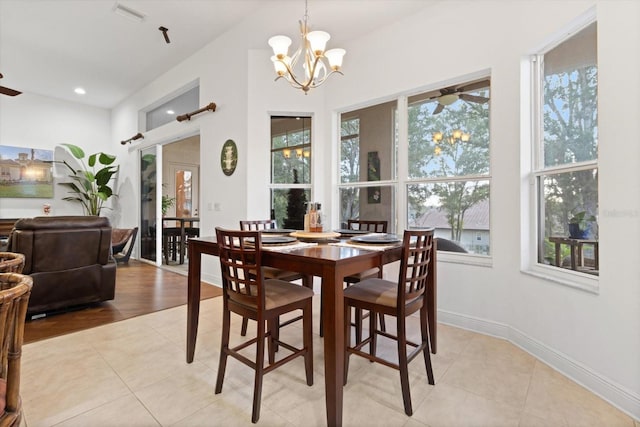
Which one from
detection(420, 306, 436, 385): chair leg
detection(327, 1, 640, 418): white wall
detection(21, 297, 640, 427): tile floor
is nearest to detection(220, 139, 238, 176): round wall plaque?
detection(327, 1, 640, 418): white wall

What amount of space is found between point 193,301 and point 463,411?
1755 mm

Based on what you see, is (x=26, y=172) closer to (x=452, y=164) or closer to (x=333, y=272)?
(x=333, y=272)

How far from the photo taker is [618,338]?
69.1 inches

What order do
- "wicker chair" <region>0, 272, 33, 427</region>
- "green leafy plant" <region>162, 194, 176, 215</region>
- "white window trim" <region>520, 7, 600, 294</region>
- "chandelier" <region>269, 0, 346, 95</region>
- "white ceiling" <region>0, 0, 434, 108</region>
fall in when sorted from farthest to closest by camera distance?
1. "green leafy plant" <region>162, 194, 176, 215</region>
2. "white ceiling" <region>0, 0, 434, 108</region>
3. "white window trim" <region>520, 7, 600, 294</region>
4. "chandelier" <region>269, 0, 346, 95</region>
5. "wicker chair" <region>0, 272, 33, 427</region>

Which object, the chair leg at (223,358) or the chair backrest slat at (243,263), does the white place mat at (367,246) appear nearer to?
the chair backrest slat at (243,263)

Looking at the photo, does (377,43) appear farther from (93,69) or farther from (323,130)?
(93,69)

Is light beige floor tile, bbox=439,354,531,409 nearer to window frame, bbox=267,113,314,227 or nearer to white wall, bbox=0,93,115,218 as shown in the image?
window frame, bbox=267,113,314,227

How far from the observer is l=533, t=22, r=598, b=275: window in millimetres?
2033

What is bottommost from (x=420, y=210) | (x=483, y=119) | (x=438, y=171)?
(x=420, y=210)

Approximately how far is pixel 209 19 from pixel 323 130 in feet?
6.22

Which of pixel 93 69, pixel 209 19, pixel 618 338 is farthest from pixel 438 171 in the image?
pixel 93 69

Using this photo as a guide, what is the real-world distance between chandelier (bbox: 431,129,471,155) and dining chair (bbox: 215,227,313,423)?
81.9 inches

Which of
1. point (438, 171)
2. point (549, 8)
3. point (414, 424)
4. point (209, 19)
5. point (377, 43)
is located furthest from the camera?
point (209, 19)

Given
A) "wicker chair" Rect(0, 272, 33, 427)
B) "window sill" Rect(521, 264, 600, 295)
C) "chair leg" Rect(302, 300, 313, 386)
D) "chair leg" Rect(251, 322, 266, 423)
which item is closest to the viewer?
"wicker chair" Rect(0, 272, 33, 427)
